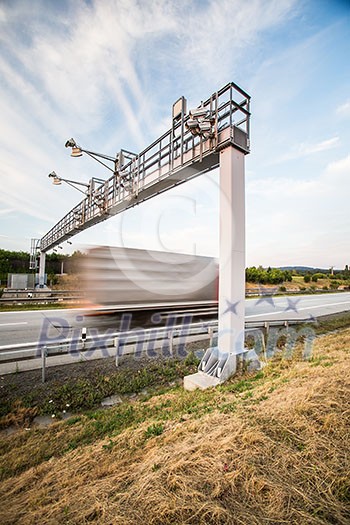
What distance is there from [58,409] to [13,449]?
1068 millimetres

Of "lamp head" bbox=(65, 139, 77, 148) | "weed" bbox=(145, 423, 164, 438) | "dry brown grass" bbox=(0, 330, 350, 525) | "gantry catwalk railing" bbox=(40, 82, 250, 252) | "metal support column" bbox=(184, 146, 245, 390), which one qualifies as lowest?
"weed" bbox=(145, 423, 164, 438)

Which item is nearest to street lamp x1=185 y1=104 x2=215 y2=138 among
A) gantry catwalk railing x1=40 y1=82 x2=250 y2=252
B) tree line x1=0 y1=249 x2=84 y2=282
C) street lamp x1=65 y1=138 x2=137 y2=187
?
gantry catwalk railing x1=40 y1=82 x2=250 y2=252

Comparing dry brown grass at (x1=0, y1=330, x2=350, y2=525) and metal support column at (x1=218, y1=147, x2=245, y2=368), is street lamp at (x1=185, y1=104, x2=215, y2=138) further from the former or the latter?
dry brown grass at (x1=0, y1=330, x2=350, y2=525)

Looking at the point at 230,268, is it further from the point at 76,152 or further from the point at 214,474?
the point at 76,152

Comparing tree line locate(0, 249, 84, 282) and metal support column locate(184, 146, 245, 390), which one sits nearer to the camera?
metal support column locate(184, 146, 245, 390)

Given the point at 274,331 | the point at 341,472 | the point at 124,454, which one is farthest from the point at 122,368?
the point at 274,331

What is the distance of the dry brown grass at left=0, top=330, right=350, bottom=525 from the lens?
1.75 meters

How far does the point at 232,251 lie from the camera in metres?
5.17

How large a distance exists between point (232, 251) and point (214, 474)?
3787 mm

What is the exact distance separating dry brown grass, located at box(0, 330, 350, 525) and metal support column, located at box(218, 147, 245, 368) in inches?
72.4

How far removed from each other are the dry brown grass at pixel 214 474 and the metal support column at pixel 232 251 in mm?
1840

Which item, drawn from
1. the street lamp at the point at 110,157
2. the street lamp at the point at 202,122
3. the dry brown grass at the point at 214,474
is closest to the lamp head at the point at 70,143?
the street lamp at the point at 110,157

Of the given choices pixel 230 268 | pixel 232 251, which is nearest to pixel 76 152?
pixel 232 251

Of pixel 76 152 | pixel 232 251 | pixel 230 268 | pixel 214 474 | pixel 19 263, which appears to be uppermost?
pixel 76 152
